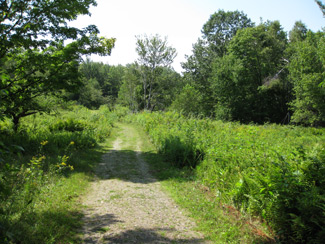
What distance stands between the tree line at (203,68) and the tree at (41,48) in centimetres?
4

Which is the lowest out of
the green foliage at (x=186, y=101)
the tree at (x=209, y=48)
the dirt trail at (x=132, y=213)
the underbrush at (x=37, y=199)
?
the dirt trail at (x=132, y=213)

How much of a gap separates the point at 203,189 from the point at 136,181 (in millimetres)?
2488

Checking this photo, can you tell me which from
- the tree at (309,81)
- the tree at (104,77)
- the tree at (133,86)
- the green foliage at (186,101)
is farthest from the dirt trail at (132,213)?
the tree at (104,77)

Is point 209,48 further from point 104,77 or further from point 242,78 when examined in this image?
point 104,77

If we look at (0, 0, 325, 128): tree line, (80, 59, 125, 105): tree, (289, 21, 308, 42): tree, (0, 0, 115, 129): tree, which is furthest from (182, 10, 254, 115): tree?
(80, 59, 125, 105): tree

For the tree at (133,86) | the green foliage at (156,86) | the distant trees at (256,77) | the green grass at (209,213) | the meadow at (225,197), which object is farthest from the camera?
the tree at (133,86)

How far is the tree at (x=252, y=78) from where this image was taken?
3553 cm

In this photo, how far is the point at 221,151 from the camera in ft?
23.6

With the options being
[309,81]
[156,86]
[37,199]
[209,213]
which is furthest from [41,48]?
[156,86]

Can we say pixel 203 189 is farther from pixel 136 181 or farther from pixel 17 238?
pixel 17 238

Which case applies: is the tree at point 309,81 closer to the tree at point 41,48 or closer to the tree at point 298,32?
the tree at point 298,32

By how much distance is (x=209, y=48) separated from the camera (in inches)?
1794

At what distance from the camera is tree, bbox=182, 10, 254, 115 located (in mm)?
44438

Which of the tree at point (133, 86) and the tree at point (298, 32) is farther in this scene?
the tree at point (133, 86)
